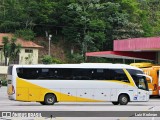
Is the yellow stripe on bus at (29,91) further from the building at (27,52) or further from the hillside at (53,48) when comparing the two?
the hillside at (53,48)

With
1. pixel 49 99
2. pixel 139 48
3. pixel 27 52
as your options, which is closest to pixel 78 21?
pixel 27 52

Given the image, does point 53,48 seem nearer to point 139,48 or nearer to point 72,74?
point 139,48

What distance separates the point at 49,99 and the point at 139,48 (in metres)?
23.8

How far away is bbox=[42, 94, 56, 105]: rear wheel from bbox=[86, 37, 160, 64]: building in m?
19.7

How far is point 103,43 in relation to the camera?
9394 cm

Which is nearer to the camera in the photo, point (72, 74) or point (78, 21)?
point (72, 74)

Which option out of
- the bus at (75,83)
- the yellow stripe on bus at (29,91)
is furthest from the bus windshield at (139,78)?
the yellow stripe on bus at (29,91)

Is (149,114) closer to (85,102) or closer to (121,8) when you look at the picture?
(85,102)

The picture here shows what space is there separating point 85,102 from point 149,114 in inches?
745

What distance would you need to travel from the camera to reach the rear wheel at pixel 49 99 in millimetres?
29844

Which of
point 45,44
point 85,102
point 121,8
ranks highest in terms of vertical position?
point 121,8

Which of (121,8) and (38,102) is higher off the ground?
(121,8)

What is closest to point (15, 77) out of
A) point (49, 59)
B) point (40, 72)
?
point (40, 72)

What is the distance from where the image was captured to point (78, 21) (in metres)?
91.8
